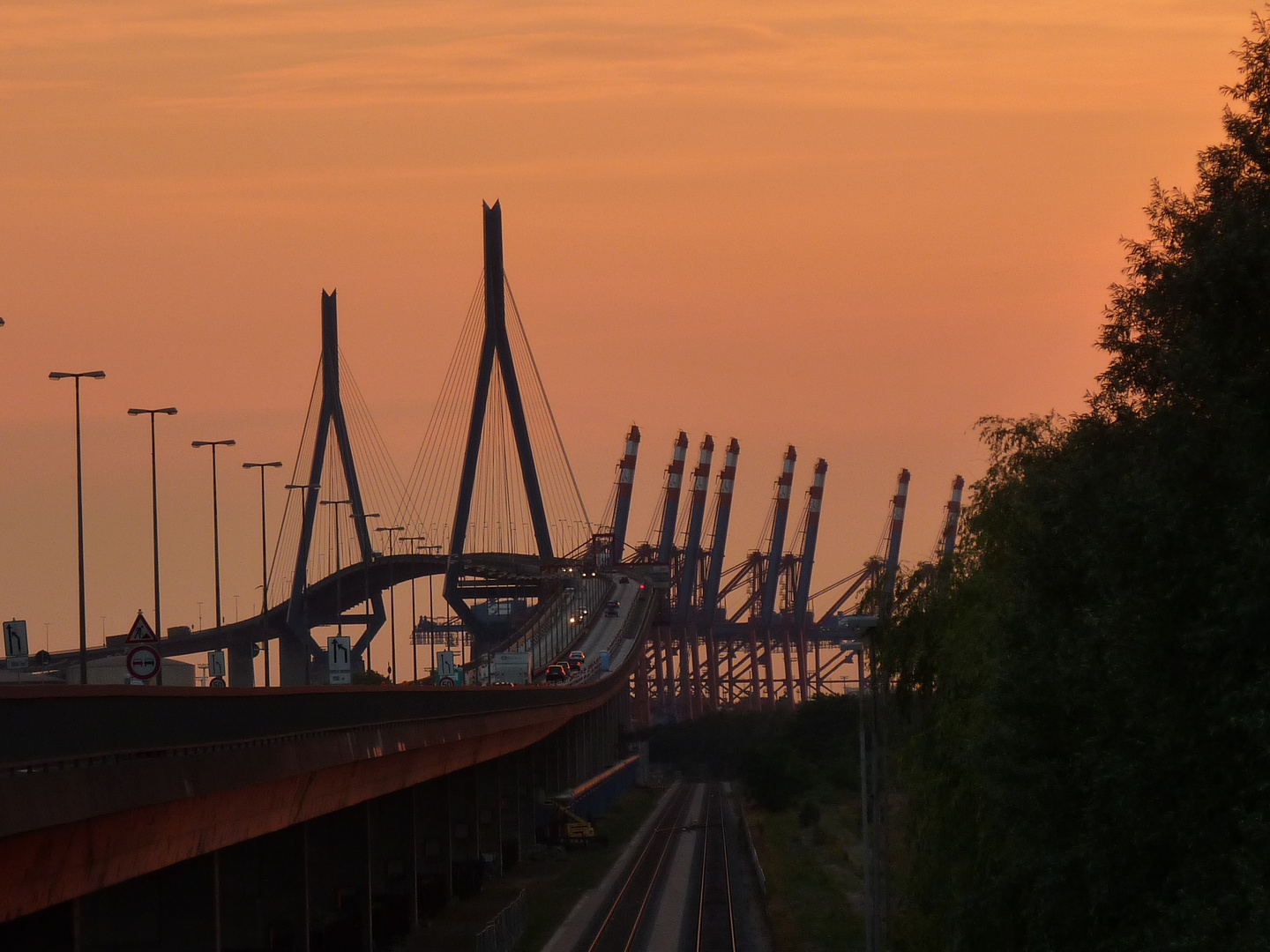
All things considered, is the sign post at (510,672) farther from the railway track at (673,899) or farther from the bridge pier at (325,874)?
the railway track at (673,899)

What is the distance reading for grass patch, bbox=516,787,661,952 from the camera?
46469 millimetres

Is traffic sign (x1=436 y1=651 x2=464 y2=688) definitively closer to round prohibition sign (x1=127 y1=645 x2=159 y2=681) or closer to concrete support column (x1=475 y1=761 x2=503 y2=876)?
concrete support column (x1=475 y1=761 x2=503 y2=876)

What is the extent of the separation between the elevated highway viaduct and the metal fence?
2.62m

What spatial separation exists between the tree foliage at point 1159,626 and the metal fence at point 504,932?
20.6 metres

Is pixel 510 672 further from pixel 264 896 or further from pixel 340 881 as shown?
pixel 264 896

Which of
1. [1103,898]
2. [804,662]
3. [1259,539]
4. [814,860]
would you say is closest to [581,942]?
[814,860]

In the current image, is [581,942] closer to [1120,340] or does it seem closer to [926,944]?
[926,944]

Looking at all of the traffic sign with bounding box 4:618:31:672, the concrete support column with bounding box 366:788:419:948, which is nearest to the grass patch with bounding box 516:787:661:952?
the concrete support column with bounding box 366:788:419:948

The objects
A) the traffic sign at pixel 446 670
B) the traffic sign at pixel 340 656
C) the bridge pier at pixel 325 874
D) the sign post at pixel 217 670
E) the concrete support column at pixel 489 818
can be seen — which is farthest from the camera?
the traffic sign at pixel 446 670

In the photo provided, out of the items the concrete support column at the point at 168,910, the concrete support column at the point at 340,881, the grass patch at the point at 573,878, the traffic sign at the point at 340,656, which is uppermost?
the traffic sign at the point at 340,656

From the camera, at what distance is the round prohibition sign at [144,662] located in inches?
1206

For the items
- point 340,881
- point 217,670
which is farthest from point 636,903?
point 217,670

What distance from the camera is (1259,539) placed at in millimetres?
15430

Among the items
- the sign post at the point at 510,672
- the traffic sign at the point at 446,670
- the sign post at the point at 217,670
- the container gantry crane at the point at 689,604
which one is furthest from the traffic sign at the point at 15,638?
the container gantry crane at the point at 689,604
